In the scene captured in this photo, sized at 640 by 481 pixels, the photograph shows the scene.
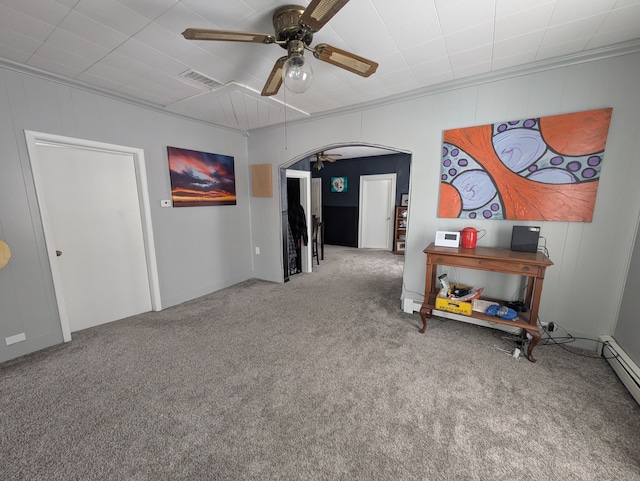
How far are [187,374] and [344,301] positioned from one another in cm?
200

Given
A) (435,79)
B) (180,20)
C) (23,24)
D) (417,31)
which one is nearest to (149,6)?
(180,20)

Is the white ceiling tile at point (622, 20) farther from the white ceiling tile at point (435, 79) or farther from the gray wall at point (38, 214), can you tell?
the gray wall at point (38, 214)

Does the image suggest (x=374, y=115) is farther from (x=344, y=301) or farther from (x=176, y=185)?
(x=176, y=185)

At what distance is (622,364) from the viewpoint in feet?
6.21

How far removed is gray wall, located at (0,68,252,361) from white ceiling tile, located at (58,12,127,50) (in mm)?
968

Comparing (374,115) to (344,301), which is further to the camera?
(344,301)

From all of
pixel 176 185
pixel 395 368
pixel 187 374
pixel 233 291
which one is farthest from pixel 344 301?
pixel 176 185

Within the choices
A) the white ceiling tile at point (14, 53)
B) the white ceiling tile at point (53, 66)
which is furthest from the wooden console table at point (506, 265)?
the white ceiling tile at point (14, 53)

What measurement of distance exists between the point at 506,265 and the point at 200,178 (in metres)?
3.70

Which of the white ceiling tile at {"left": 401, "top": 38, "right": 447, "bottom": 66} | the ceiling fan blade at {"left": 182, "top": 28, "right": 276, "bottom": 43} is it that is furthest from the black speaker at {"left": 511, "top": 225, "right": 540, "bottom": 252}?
the ceiling fan blade at {"left": 182, "top": 28, "right": 276, "bottom": 43}

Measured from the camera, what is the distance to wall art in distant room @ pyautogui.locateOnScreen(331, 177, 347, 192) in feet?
22.7

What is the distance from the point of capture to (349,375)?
199 cm

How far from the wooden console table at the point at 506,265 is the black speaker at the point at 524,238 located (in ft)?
0.18

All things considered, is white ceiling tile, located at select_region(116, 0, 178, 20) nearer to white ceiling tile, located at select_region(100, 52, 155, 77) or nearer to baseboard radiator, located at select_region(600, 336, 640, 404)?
white ceiling tile, located at select_region(100, 52, 155, 77)
